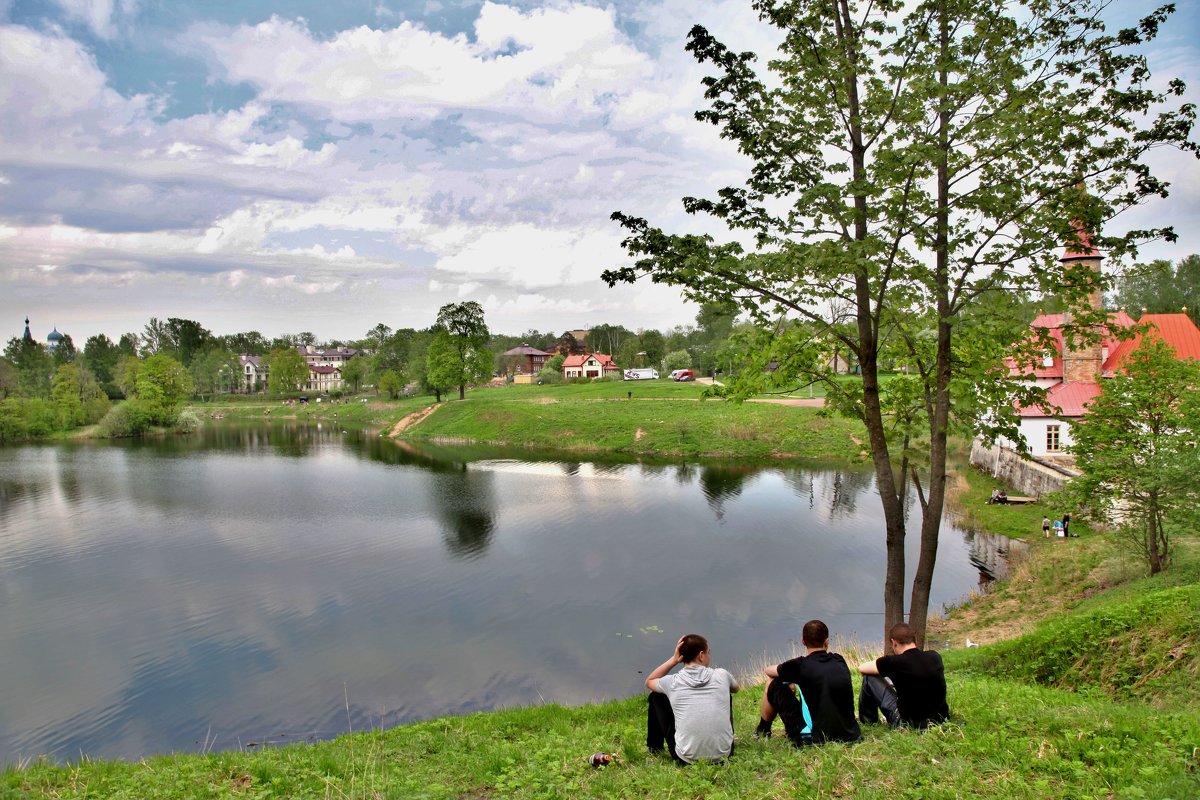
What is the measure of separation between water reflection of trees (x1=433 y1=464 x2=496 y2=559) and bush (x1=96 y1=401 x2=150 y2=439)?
152 ft

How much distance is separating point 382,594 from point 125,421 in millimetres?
64272

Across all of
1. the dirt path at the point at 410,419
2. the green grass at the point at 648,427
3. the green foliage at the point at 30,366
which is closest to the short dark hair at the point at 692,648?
the green grass at the point at 648,427

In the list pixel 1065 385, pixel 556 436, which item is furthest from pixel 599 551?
pixel 556 436

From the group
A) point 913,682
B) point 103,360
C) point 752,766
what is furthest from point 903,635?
point 103,360

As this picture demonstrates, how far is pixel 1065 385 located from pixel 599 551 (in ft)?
88.3

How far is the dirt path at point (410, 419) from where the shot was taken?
68331 mm

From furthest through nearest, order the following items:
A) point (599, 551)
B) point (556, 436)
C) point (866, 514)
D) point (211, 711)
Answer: point (556, 436) < point (866, 514) < point (599, 551) < point (211, 711)

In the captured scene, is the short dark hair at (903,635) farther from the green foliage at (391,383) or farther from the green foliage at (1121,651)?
the green foliage at (391,383)

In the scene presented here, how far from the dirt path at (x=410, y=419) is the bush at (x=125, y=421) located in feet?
84.9

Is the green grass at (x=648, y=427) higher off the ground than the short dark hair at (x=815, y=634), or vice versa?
the short dark hair at (x=815, y=634)

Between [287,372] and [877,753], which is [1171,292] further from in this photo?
[287,372]

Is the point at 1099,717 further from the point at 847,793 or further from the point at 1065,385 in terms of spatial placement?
the point at 1065,385

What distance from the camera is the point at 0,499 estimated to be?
111 ft

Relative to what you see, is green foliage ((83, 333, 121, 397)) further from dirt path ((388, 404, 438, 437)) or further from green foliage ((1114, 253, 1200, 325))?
green foliage ((1114, 253, 1200, 325))
